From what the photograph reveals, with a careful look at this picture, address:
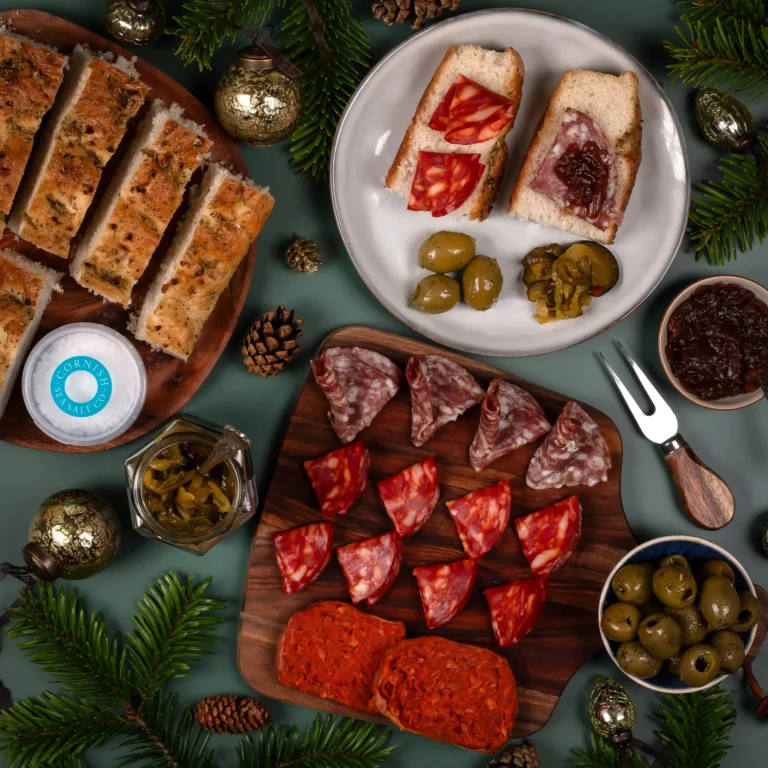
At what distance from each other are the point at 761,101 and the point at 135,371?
199cm

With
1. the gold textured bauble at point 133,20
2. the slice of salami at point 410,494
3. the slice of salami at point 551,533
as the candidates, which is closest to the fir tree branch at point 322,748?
the slice of salami at point 410,494

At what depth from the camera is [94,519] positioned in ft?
6.88

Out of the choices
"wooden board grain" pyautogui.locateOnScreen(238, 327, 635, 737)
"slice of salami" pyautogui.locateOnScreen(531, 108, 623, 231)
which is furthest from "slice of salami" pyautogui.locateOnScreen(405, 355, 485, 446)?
"slice of salami" pyautogui.locateOnScreen(531, 108, 623, 231)

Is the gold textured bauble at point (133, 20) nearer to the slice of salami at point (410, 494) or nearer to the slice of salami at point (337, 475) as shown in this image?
the slice of salami at point (337, 475)

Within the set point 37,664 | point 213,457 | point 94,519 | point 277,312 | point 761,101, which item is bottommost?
point 37,664

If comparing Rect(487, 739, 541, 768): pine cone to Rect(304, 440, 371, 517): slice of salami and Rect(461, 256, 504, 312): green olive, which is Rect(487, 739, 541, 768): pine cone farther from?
Rect(461, 256, 504, 312): green olive

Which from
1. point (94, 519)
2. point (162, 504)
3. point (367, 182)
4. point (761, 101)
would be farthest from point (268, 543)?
point (761, 101)

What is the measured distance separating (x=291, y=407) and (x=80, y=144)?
3.01 feet

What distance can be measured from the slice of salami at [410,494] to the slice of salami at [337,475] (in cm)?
9

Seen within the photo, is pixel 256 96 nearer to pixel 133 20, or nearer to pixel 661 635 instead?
pixel 133 20

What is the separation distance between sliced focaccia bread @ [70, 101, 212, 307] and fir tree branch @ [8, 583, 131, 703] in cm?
88

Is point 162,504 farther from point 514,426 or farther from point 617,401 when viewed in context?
point 617,401

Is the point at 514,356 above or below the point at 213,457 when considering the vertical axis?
above

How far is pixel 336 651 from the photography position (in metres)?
2.26
